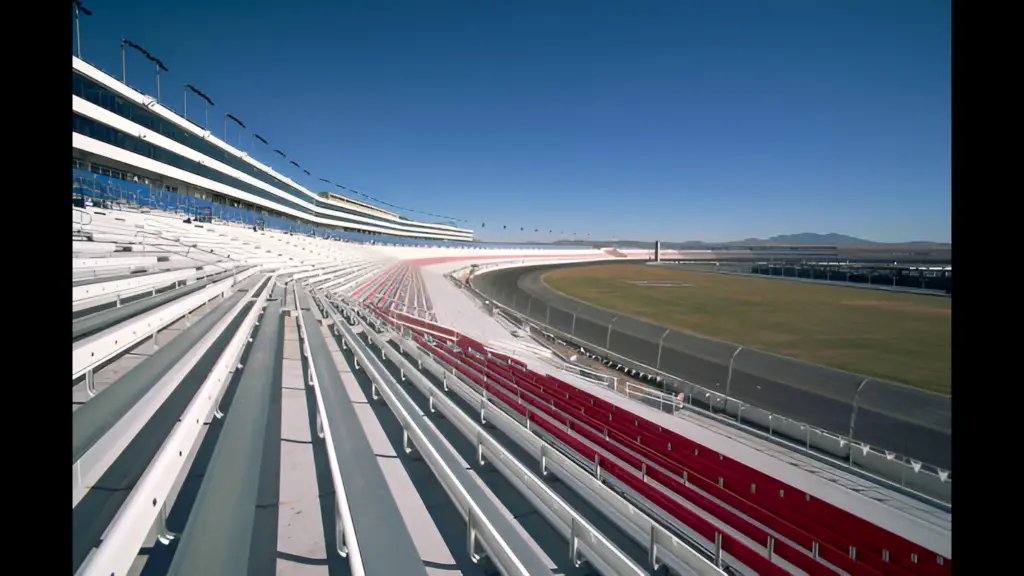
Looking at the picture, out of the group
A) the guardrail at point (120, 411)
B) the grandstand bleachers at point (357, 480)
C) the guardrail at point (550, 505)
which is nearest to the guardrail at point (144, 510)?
the grandstand bleachers at point (357, 480)

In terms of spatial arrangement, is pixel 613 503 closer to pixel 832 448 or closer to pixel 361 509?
pixel 361 509

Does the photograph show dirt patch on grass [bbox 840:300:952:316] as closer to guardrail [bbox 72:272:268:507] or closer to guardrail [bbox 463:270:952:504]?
guardrail [bbox 463:270:952:504]

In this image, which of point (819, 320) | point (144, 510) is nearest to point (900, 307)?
point (819, 320)

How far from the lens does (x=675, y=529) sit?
286 cm

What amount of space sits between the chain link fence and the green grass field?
575 mm

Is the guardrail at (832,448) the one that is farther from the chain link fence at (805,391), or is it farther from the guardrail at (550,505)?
the guardrail at (550,505)

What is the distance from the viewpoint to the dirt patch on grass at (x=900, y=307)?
57.2 ft

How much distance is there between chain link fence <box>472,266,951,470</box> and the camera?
17.2ft

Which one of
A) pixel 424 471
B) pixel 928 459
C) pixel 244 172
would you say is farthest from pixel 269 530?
pixel 244 172

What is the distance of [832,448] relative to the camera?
5785 mm

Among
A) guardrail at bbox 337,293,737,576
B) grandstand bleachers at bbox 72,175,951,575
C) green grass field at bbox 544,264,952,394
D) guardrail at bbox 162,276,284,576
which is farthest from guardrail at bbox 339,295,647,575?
green grass field at bbox 544,264,952,394
